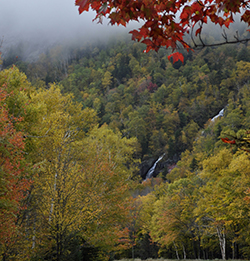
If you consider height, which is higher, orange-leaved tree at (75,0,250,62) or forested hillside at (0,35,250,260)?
orange-leaved tree at (75,0,250,62)

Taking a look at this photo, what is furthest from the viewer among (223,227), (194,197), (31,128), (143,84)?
(143,84)

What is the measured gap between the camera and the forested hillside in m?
8.00

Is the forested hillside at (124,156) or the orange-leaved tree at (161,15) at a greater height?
the orange-leaved tree at (161,15)

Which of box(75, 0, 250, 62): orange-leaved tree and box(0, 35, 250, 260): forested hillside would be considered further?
box(0, 35, 250, 260): forested hillside

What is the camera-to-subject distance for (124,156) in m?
27.5

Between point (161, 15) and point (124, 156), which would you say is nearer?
point (161, 15)

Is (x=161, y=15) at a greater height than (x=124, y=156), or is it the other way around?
(x=161, y=15)

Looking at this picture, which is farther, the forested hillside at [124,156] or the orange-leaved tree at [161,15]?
the forested hillside at [124,156]

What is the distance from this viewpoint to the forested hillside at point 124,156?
8.00 m

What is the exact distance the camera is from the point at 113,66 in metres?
121

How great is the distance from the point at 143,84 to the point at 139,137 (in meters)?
40.1

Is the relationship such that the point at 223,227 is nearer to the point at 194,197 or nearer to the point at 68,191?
the point at 194,197

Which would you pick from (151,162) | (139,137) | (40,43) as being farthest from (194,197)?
(40,43)

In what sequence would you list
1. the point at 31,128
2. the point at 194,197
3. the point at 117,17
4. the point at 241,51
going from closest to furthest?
1. the point at 117,17
2. the point at 31,128
3. the point at 194,197
4. the point at 241,51
